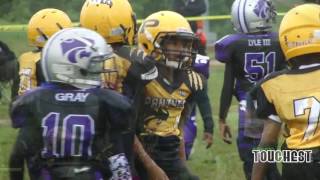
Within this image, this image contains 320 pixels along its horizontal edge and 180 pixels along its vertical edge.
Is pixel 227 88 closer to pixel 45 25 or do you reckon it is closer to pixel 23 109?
pixel 45 25

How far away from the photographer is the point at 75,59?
379 centimetres

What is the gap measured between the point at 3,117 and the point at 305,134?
591 cm

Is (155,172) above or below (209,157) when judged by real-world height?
above

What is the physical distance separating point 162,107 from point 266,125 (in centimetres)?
101

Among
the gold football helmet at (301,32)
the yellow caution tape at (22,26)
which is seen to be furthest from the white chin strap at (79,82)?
the yellow caution tape at (22,26)

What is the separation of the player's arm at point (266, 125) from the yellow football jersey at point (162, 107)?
948mm

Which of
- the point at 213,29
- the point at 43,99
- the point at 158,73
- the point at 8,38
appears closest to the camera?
the point at 43,99

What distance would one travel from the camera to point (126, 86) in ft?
15.5

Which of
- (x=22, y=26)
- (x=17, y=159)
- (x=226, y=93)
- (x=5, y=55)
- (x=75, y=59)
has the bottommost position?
(x=22, y=26)

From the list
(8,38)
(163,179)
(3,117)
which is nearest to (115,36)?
(163,179)

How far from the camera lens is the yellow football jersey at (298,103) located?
3969 millimetres

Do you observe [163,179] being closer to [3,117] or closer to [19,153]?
[19,153]

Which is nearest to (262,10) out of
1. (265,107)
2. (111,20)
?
(111,20)

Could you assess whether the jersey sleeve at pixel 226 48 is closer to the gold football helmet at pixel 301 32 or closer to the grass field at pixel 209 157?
the grass field at pixel 209 157
